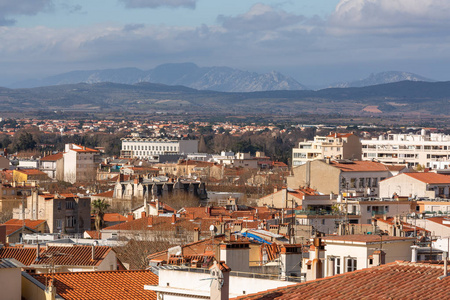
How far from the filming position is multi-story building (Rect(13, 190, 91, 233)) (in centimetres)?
5563

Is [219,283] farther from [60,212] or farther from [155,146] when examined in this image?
[155,146]

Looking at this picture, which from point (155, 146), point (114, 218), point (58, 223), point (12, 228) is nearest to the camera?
point (12, 228)

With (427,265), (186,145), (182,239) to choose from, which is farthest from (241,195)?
(186,145)

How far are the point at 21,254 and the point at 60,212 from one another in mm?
30890

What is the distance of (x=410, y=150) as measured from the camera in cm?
12625

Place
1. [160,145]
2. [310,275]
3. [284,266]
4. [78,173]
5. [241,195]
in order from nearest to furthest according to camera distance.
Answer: [310,275] < [284,266] < [241,195] < [78,173] < [160,145]

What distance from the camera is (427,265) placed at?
44.5ft

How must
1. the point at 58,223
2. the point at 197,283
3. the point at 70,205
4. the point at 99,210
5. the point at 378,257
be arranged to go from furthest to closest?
1. the point at 99,210
2. the point at 70,205
3. the point at 58,223
4. the point at 378,257
5. the point at 197,283

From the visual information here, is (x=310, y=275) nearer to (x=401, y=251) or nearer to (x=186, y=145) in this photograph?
(x=401, y=251)

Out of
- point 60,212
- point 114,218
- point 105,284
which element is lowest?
point 114,218

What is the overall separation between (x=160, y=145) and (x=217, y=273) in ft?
582

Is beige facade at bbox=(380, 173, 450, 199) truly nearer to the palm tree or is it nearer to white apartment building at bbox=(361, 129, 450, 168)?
the palm tree

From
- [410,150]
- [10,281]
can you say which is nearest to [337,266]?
[10,281]

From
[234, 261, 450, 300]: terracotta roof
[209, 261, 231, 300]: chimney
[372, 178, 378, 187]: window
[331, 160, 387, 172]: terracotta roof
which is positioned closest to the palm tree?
[331, 160, 387, 172]: terracotta roof
